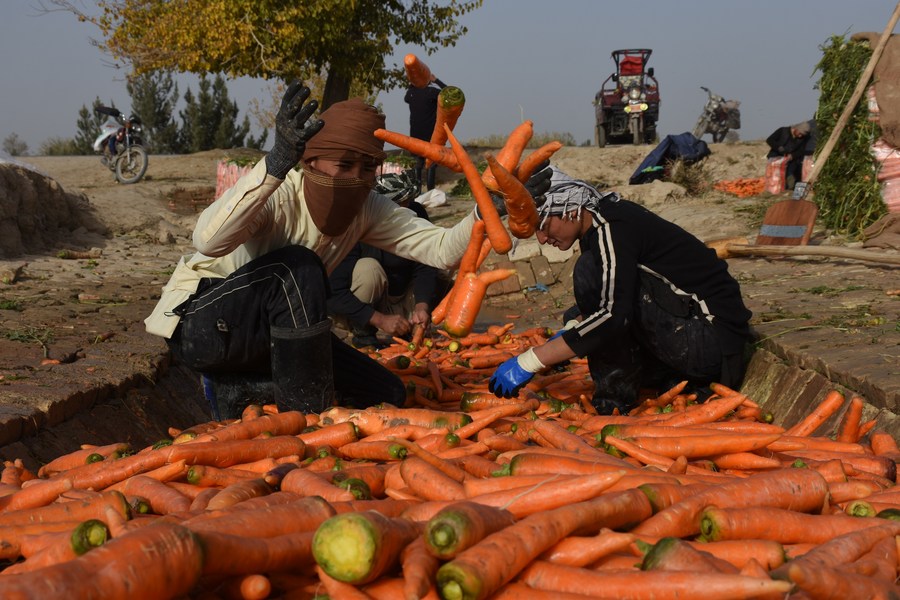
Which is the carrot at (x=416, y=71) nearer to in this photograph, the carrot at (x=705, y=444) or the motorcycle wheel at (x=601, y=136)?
the carrot at (x=705, y=444)

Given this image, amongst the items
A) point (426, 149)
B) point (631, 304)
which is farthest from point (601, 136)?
point (426, 149)

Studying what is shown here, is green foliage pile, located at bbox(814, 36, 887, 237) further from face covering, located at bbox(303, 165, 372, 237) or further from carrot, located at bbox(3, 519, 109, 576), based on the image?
carrot, located at bbox(3, 519, 109, 576)

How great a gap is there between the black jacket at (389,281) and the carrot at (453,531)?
4.92m

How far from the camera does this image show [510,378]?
4352 mm

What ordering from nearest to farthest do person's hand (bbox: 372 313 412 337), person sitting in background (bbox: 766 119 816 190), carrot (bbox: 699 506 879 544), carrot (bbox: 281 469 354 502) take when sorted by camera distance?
carrot (bbox: 699 506 879 544) < carrot (bbox: 281 469 354 502) < person's hand (bbox: 372 313 412 337) < person sitting in background (bbox: 766 119 816 190)

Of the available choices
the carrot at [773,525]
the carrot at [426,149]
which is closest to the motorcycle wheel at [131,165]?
the carrot at [426,149]

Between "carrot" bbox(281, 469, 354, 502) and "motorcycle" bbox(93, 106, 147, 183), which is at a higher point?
"motorcycle" bbox(93, 106, 147, 183)

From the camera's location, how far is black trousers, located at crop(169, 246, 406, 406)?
3916mm

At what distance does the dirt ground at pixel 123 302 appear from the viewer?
14.0 ft

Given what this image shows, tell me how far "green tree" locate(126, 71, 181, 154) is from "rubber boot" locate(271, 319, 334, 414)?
25564 millimetres

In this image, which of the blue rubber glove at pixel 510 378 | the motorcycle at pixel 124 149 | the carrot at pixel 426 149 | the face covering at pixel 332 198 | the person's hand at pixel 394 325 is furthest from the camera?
the motorcycle at pixel 124 149

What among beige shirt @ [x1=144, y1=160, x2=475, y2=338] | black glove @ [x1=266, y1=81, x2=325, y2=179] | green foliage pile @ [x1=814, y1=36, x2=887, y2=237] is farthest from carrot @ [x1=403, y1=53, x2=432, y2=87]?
green foliage pile @ [x1=814, y1=36, x2=887, y2=237]

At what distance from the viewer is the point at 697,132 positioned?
21875mm

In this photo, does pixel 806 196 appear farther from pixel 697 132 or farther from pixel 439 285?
pixel 697 132
